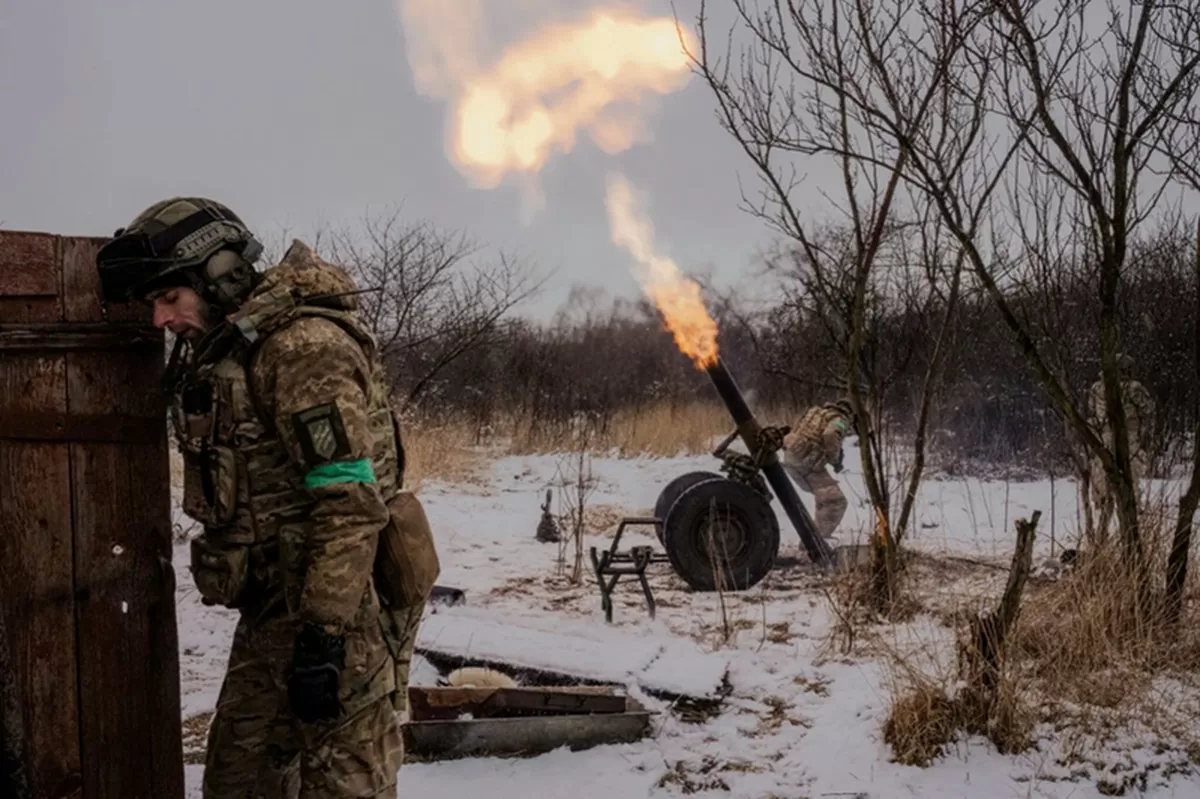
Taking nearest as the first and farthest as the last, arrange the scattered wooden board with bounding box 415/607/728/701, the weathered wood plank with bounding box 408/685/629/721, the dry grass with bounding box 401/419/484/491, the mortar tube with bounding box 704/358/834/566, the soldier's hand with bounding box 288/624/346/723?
the soldier's hand with bounding box 288/624/346/723 < the weathered wood plank with bounding box 408/685/629/721 < the scattered wooden board with bounding box 415/607/728/701 < the mortar tube with bounding box 704/358/834/566 < the dry grass with bounding box 401/419/484/491

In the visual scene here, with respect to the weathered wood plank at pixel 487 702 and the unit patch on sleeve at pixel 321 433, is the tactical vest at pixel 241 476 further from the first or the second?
the weathered wood plank at pixel 487 702

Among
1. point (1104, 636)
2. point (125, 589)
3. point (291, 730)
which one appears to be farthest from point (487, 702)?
point (1104, 636)

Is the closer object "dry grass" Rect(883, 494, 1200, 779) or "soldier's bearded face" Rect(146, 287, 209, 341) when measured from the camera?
"soldier's bearded face" Rect(146, 287, 209, 341)

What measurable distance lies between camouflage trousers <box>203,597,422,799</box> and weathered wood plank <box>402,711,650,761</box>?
1.19 m

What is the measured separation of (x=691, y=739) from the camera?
4.46 m

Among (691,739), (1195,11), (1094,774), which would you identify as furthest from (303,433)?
(1195,11)

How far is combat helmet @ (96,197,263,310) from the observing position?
2.72m

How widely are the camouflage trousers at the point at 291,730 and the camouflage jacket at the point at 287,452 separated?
108 mm

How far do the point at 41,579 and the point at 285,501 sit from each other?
759mm

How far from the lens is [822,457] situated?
947 centimetres

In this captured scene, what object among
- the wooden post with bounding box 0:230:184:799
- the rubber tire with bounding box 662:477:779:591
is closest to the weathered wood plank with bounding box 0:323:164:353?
the wooden post with bounding box 0:230:184:799

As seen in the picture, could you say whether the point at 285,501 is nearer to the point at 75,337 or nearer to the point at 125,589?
the point at 125,589

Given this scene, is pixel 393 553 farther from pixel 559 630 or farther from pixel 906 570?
pixel 906 570

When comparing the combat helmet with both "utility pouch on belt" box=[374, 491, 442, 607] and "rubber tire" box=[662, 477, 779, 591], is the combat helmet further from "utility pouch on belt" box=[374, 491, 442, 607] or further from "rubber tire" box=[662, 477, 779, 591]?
"rubber tire" box=[662, 477, 779, 591]
